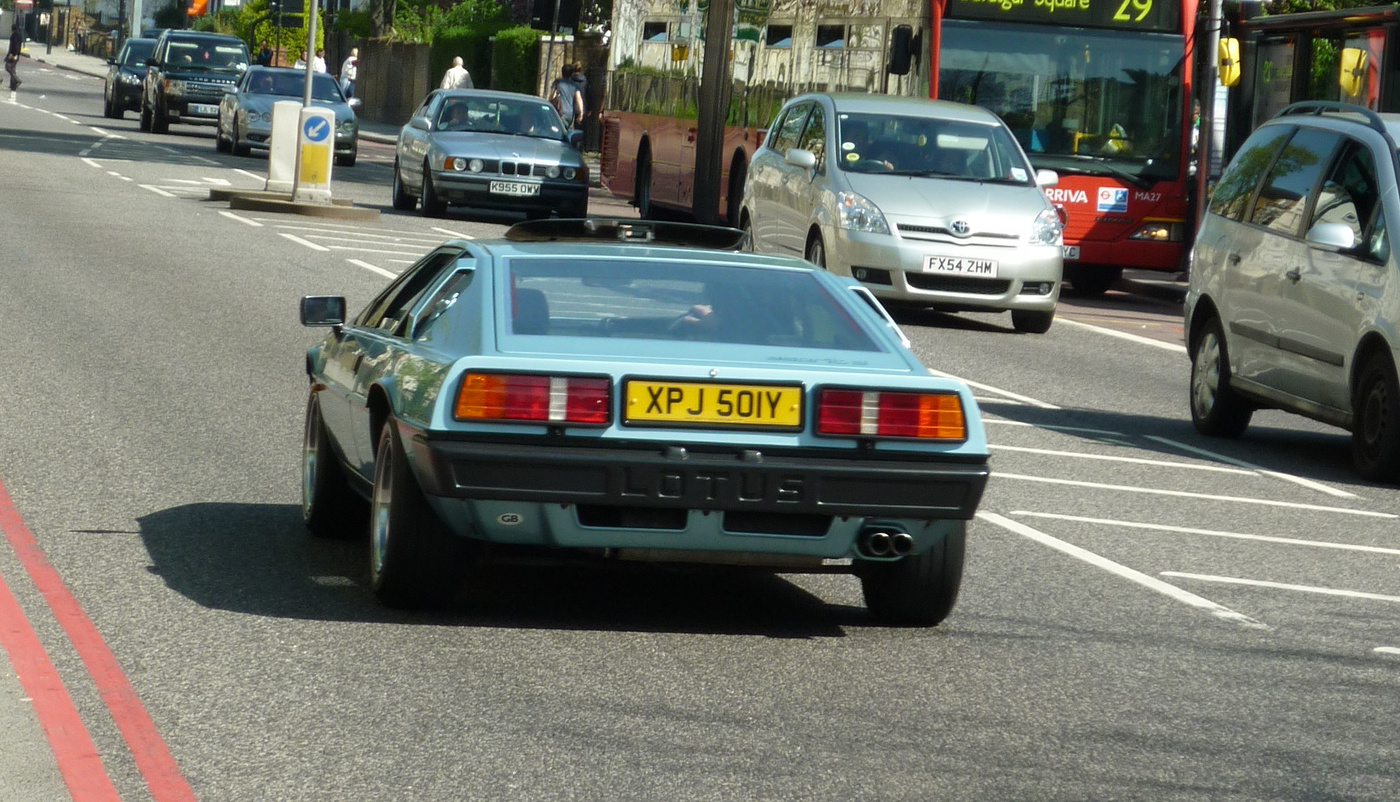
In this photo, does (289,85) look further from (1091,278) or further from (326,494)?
(326,494)

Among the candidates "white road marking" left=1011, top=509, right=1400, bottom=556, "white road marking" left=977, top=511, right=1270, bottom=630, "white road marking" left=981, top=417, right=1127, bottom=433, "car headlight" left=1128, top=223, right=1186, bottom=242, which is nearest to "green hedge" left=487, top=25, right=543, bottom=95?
"car headlight" left=1128, top=223, right=1186, bottom=242

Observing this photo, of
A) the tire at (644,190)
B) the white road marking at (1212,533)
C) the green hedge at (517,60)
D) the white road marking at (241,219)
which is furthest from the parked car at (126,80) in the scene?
the white road marking at (1212,533)

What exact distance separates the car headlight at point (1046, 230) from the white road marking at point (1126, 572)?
8284 mm

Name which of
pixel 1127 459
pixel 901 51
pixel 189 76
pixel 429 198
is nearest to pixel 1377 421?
pixel 1127 459

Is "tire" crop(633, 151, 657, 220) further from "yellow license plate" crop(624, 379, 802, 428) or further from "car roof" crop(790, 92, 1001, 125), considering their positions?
"yellow license plate" crop(624, 379, 802, 428)

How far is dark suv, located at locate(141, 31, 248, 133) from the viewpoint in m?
44.4

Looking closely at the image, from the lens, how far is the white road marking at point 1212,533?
9.09 meters

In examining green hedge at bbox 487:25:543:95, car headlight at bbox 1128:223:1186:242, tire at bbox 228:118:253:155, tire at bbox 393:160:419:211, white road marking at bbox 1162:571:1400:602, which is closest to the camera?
white road marking at bbox 1162:571:1400:602

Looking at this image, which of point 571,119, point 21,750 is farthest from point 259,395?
point 571,119

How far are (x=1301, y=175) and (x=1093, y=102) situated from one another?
30.7 feet

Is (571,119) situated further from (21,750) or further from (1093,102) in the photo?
(21,750)

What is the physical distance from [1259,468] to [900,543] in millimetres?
5590

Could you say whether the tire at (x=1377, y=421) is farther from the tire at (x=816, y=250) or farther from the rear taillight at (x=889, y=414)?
the tire at (x=816, y=250)

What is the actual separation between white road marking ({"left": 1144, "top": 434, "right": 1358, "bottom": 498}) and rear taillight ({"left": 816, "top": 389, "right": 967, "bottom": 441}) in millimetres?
4854
